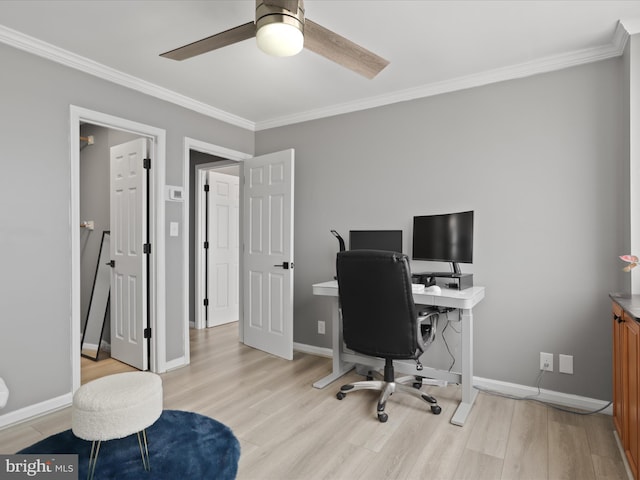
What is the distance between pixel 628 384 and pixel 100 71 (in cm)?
397

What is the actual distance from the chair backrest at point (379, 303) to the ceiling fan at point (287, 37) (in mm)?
1179

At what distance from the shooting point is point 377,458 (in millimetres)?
2082

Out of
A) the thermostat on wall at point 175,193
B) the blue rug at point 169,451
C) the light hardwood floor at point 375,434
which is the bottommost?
the light hardwood floor at point 375,434

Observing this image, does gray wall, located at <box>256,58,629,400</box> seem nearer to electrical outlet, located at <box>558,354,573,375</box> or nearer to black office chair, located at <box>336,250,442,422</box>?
electrical outlet, located at <box>558,354,573,375</box>

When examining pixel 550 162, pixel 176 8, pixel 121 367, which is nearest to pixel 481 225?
pixel 550 162

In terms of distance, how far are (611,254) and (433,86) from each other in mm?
1870

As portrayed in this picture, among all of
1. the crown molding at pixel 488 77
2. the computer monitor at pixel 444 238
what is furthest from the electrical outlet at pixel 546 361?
the crown molding at pixel 488 77

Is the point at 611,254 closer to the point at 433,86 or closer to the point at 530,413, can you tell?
the point at 530,413

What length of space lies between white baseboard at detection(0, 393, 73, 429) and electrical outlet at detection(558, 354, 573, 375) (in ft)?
11.7

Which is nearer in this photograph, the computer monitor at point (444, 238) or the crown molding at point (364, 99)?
the crown molding at point (364, 99)

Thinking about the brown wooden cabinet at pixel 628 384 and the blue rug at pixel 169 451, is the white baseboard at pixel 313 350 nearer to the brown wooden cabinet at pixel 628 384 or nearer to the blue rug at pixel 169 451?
the blue rug at pixel 169 451

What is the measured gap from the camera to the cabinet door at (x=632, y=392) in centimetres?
170

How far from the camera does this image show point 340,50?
6.56ft

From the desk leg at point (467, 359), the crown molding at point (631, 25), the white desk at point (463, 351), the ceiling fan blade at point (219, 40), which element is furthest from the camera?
the desk leg at point (467, 359)
